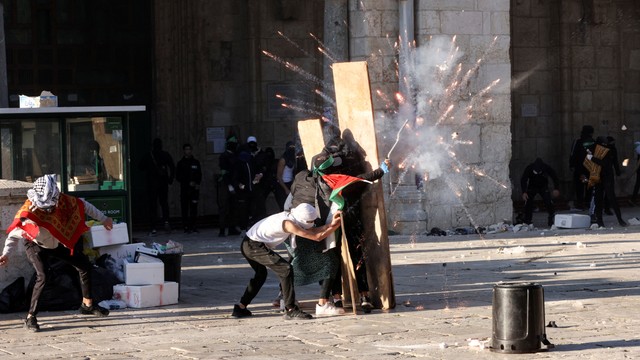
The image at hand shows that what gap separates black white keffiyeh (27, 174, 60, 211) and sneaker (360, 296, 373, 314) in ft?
10.2

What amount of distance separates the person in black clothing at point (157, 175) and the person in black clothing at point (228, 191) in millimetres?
1021

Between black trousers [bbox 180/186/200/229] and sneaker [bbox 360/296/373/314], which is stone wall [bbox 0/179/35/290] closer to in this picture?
sneaker [bbox 360/296/373/314]

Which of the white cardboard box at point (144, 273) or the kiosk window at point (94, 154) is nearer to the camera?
the white cardboard box at point (144, 273)

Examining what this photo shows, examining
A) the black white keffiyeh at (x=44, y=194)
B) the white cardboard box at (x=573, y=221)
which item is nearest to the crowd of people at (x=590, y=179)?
the white cardboard box at (x=573, y=221)

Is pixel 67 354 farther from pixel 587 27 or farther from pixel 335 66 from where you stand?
pixel 587 27

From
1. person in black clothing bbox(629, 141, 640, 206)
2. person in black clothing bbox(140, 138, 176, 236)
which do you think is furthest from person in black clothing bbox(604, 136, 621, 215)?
person in black clothing bbox(140, 138, 176, 236)

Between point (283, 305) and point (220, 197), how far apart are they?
10.0 metres

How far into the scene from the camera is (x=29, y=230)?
1284cm

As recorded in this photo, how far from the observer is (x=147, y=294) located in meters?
14.0

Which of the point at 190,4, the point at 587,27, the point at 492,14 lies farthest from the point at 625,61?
the point at 190,4

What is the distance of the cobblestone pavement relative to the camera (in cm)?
1101

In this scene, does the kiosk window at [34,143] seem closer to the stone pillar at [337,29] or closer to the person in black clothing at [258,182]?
the stone pillar at [337,29]

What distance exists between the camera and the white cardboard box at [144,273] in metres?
14.0

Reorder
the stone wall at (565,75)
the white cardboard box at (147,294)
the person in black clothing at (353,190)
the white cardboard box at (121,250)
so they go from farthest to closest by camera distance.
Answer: the stone wall at (565,75) < the white cardboard box at (121,250) < the white cardboard box at (147,294) < the person in black clothing at (353,190)
